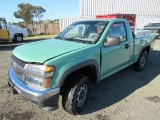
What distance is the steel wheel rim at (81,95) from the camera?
352 centimetres

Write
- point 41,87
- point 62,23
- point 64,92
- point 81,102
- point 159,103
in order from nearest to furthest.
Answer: point 41,87, point 64,92, point 81,102, point 159,103, point 62,23

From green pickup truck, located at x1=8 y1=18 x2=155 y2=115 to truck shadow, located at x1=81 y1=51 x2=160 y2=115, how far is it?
0.47m

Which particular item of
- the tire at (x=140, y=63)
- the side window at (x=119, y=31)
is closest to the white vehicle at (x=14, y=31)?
the tire at (x=140, y=63)

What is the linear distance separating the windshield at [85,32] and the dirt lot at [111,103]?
1381 mm

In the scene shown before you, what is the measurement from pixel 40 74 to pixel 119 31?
8.43 ft

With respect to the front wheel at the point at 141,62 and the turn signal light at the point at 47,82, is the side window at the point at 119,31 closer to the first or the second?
the front wheel at the point at 141,62

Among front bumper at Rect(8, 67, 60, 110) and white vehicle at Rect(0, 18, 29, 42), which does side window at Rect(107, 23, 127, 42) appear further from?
white vehicle at Rect(0, 18, 29, 42)

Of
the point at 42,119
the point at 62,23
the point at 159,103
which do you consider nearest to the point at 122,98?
the point at 159,103

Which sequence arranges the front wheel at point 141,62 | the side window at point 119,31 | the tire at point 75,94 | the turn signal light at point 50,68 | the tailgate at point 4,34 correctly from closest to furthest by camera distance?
the turn signal light at point 50,68, the tire at point 75,94, the side window at point 119,31, the front wheel at point 141,62, the tailgate at point 4,34

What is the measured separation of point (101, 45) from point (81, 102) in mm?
1242

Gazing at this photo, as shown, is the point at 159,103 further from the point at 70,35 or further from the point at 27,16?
the point at 27,16

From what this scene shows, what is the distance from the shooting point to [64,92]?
334 cm

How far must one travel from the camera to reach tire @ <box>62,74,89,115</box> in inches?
130

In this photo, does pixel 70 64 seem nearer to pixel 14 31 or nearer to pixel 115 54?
pixel 115 54
